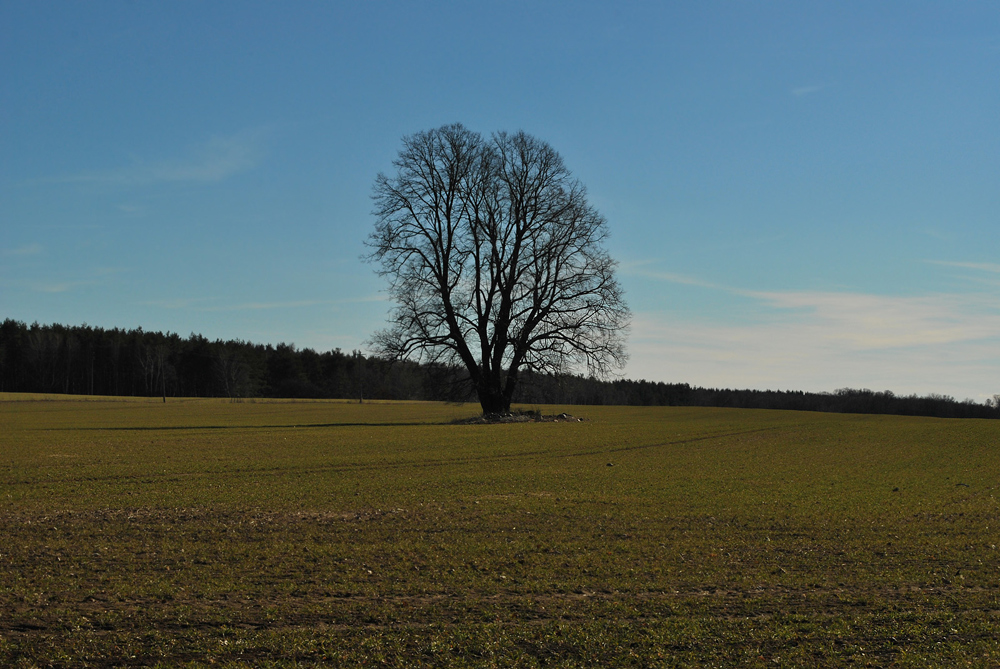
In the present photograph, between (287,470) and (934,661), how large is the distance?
18341mm

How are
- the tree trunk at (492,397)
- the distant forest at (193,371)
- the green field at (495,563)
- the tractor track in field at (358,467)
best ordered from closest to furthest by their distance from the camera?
the green field at (495,563) < the tractor track in field at (358,467) < the tree trunk at (492,397) < the distant forest at (193,371)

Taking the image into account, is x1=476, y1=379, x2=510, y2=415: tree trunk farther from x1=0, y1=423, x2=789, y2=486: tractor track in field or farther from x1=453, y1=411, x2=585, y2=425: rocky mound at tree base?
x1=0, y1=423, x2=789, y2=486: tractor track in field

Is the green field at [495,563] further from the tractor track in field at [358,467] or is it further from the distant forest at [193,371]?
the distant forest at [193,371]

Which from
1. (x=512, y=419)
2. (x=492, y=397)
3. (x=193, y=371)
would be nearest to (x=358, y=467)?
(x=512, y=419)

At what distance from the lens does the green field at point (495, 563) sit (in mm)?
7734

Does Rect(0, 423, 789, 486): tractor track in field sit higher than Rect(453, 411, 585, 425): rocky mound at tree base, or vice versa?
Rect(453, 411, 585, 425): rocky mound at tree base

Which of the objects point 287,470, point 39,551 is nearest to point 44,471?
point 287,470

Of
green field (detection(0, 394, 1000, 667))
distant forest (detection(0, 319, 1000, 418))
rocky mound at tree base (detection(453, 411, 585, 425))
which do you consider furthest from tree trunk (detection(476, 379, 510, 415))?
distant forest (detection(0, 319, 1000, 418))

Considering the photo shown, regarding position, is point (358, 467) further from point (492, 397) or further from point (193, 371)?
point (193, 371)

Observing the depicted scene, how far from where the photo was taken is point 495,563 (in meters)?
11.2

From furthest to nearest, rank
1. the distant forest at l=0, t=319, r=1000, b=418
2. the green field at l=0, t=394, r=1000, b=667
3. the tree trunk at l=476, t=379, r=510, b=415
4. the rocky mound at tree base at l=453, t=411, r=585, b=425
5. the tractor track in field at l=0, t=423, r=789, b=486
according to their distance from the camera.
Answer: the distant forest at l=0, t=319, r=1000, b=418
the tree trunk at l=476, t=379, r=510, b=415
the rocky mound at tree base at l=453, t=411, r=585, b=425
the tractor track in field at l=0, t=423, r=789, b=486
the green field at l=0, t=394, r=1000, b=667

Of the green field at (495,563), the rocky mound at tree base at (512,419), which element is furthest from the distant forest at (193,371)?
the green field at (495,563)

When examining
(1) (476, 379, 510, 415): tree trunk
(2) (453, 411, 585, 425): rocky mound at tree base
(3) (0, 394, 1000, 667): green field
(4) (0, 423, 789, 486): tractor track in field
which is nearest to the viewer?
(3) (0, 394, 1000, 667): green field

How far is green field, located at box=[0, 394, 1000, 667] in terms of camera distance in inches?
305
